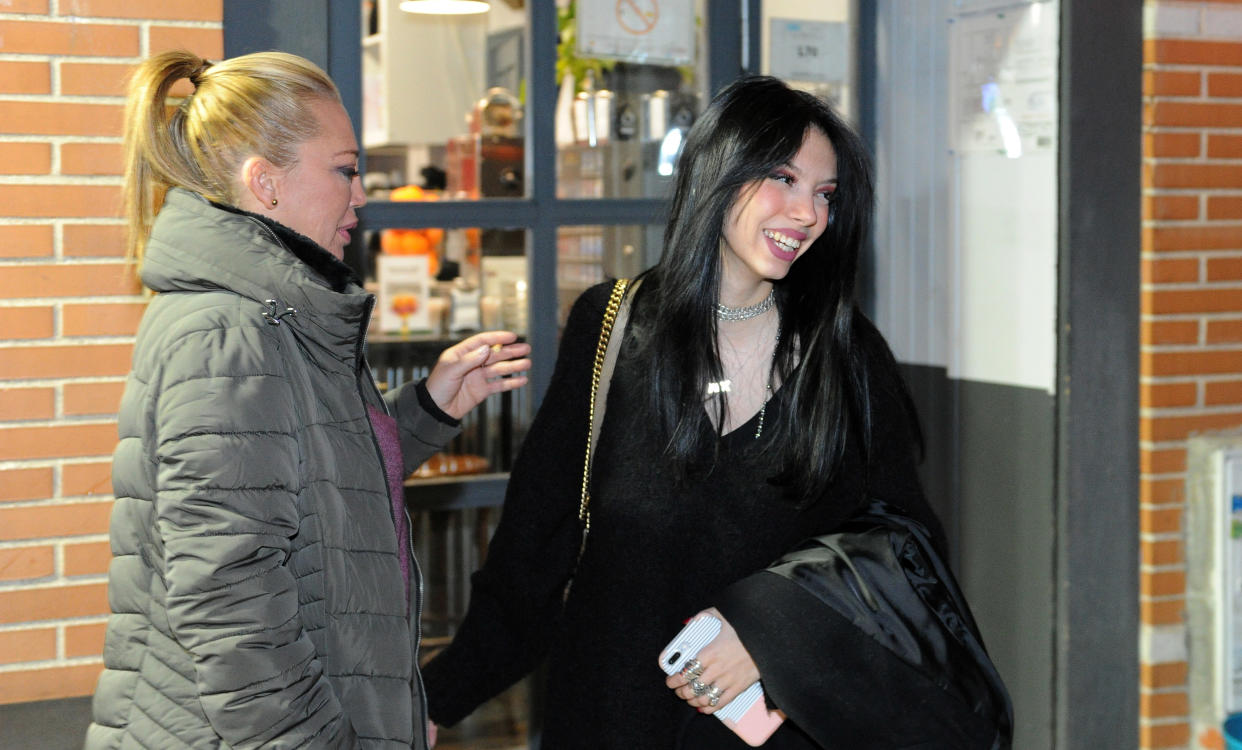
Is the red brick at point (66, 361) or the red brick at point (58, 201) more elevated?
the red brick at point (58, 201)

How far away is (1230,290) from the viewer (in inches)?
138

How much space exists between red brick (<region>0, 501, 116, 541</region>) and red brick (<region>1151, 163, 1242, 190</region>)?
8.94 feet

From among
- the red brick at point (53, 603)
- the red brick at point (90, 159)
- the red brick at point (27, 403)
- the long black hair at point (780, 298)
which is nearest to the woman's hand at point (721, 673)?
the long black hair at point (780, 298)

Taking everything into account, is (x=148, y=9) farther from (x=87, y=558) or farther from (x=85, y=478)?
(x=87, y=558)

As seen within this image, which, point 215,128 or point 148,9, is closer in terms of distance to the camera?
point 215,128

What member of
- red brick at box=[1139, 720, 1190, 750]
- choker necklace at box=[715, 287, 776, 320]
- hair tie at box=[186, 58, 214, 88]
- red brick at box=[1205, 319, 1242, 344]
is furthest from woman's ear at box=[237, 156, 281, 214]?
red brick at box=[1139, 720, 1190, 750]

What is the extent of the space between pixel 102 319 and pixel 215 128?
883mm

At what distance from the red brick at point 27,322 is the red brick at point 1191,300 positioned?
8.80ft

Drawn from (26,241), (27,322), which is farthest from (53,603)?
(26,241)

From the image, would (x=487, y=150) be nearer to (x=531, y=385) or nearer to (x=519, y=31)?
(x=519, y=31)

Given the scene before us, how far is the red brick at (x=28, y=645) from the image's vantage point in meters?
2.57

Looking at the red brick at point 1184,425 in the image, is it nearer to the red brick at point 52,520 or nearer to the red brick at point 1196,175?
the red brick at point 1196,175

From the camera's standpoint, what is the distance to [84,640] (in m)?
2.62

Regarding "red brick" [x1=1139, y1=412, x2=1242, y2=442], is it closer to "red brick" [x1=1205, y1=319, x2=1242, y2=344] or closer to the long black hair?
"red brick" [x1=1205, y1=319, x2=1242, y2=344]
